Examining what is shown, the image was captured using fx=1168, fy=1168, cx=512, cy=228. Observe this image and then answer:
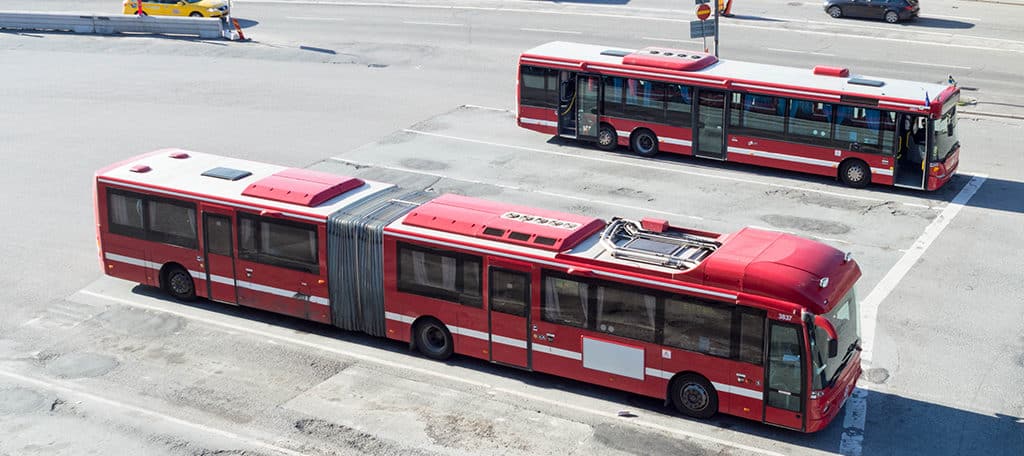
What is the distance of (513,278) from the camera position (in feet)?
62.0

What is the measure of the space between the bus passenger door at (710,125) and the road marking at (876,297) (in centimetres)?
615

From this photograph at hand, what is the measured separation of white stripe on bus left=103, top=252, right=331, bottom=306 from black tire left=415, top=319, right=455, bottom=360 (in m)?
1.88

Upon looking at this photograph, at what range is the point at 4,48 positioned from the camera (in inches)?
1832

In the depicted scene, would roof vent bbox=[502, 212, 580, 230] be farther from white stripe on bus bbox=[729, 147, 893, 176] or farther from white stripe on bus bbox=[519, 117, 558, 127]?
white stripe on bus bbox=[519, 117, 558, 127]

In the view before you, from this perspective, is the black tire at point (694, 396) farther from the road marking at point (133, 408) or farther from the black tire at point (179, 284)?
the black tire at point (179, 284)

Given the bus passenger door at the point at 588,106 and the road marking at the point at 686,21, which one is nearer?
the bus passenger door at the point at 588,106

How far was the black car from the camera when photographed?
149 feet

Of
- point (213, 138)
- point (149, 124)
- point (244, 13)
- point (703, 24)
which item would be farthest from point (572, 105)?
point (244, 13)

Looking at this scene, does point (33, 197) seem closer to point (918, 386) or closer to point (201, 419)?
point (201, 419)

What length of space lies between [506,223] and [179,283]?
7.36 metres

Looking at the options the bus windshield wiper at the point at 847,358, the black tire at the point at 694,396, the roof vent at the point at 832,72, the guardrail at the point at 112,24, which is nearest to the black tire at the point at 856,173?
the roof vent at the point at 832,72

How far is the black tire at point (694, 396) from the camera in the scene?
17781mm

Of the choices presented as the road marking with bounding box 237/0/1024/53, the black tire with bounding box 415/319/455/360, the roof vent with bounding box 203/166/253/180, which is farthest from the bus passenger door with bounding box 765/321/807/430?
the road marking with bounding box 237/0/1024/53

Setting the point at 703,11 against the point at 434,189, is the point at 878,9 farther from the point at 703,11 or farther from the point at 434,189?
the point at 434,189
